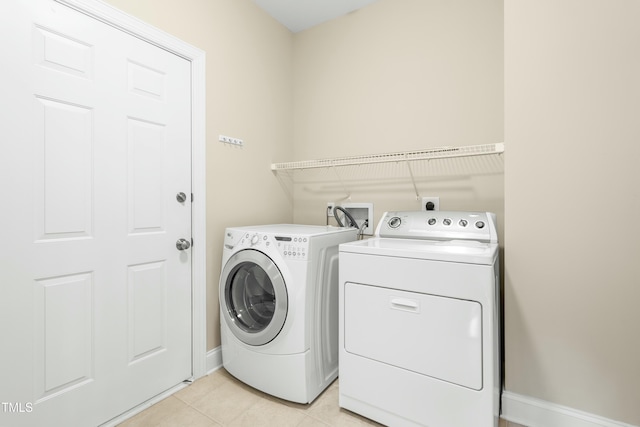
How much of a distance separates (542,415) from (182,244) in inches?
78.3

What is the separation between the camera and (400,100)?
2082mm

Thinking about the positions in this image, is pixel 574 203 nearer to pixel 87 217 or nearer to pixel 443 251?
pixel 443 251

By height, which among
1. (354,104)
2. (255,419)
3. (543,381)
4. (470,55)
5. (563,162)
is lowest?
(255,419)

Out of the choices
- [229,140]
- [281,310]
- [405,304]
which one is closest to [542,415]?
[405,304]

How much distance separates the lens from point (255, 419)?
1.44 metres

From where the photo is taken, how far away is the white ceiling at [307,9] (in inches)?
85.7

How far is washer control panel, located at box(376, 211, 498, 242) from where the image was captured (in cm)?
153

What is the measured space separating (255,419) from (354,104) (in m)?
2.12

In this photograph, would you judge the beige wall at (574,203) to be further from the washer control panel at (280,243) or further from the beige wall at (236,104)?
the beige wall at (236,104)

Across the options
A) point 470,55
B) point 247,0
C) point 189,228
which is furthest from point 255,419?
point 247,0

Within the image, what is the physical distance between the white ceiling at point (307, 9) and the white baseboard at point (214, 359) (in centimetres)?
248

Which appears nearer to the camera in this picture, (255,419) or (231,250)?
(255,419)

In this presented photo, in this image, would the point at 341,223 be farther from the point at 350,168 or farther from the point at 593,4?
the point at 593,4

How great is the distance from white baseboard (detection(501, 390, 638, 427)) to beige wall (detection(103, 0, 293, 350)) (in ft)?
5.48
